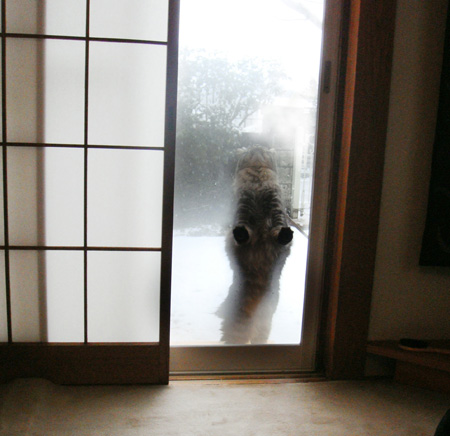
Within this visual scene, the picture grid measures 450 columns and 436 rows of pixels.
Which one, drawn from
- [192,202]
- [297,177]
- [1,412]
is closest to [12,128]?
[192,202]

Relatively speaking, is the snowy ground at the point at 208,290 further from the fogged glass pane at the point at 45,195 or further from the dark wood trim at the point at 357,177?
the fogged glass pane at the point at 45,195

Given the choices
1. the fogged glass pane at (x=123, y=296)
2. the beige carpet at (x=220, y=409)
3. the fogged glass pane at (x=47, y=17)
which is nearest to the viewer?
the beige carpet at (x=220, y=409)

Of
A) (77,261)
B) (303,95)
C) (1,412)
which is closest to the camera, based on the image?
(1,412)

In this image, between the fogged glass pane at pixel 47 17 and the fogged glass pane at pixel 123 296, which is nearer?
the fogged glass pane at pixel 47 17

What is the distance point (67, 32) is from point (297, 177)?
4.45 feet

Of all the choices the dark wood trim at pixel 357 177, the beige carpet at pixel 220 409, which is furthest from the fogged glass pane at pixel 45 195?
the dark wood trim at pixel 357 177

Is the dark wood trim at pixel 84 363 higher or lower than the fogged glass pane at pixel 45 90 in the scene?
lower

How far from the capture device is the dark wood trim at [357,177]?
232cm

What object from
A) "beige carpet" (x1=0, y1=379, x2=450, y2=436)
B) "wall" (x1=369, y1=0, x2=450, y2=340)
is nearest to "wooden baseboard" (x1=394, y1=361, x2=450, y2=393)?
"beige carpet" (x1=0, y1=379, x2=450, y2=436)

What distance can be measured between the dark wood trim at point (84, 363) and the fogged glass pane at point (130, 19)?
153 cm

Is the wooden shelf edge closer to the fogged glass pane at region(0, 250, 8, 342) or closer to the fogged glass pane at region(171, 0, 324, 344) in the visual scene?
the fogged glass pane at region(171, 0, 324, 344)

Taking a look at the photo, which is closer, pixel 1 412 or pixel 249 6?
pixel 1 412

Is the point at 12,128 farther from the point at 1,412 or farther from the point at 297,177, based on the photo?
the point at 297,177

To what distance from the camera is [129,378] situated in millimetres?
2434
